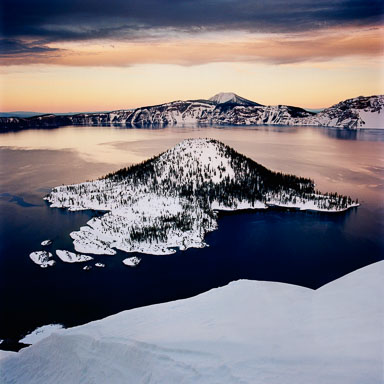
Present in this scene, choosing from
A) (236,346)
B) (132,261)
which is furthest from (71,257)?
(236,346)

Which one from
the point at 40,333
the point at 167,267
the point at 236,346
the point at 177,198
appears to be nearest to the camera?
the point at 236,346

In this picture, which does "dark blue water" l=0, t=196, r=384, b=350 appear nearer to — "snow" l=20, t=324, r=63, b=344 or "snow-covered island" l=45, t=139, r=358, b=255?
"snow" l=20, t=324, r=63, b=344

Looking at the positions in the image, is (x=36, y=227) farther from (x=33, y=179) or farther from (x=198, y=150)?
(x=198, y=150)

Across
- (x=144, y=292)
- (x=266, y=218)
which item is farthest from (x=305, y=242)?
(x=144, y=292)

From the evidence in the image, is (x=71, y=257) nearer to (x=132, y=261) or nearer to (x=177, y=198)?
(x=132, y=261)

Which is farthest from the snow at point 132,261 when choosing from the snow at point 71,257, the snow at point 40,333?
the snow at point 40,333

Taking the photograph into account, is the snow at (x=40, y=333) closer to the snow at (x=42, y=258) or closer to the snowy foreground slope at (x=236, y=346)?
the snow at (x=42, y=258)
